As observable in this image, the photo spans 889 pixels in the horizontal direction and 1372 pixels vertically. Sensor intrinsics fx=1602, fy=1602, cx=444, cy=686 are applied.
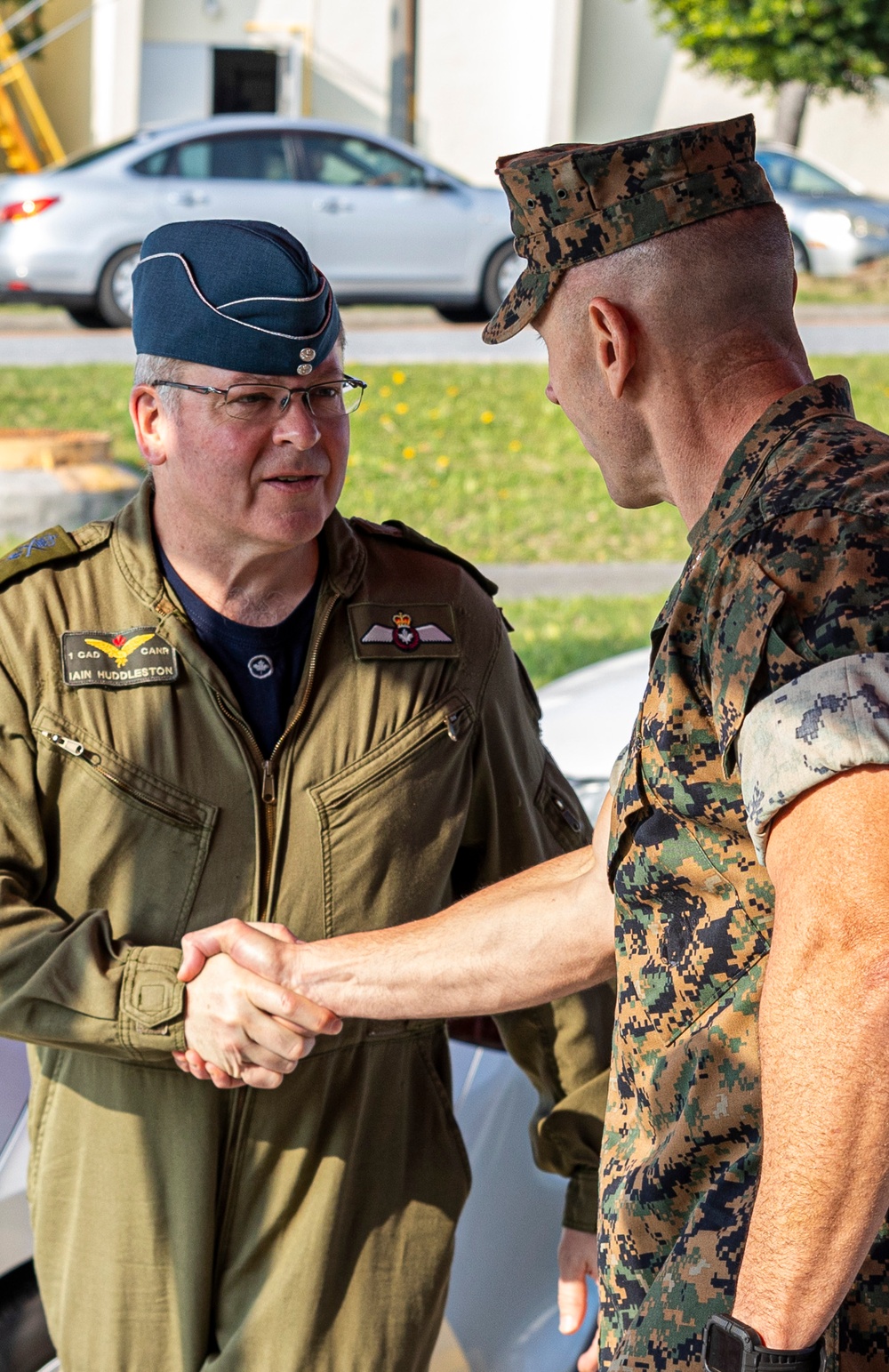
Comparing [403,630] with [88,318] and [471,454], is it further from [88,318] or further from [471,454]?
[88,318]

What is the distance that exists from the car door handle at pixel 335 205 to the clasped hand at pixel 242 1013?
12.0 m

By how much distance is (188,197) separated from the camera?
13.3 meters

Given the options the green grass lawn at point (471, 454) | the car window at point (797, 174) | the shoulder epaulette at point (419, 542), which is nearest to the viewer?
the shoulder epaulette at point (419, 542)

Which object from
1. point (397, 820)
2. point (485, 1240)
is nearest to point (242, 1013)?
point (397, 820)

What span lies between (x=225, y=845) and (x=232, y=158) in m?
12.4

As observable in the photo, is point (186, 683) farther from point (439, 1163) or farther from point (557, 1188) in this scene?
point (557, 1188)

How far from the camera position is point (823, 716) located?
58.7 inches

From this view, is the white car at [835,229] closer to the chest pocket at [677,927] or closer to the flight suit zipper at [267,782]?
the flight suit zipper at [267,782]

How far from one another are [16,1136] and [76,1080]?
507 millimetres

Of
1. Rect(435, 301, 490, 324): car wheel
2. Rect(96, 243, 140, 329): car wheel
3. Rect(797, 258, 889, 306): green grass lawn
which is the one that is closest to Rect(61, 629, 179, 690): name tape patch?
Rect(96, 243, 140, 329): car wheel

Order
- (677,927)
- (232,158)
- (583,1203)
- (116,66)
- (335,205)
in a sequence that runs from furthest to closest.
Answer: (116,66), (232,158), (335,205), (583,1203), (677,927)

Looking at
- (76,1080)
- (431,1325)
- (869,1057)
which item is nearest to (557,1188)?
(431,1325)

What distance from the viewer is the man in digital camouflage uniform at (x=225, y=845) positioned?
2.28 metres

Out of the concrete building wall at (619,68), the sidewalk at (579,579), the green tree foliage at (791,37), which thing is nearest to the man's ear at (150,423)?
the sidewalk at (579,579)
